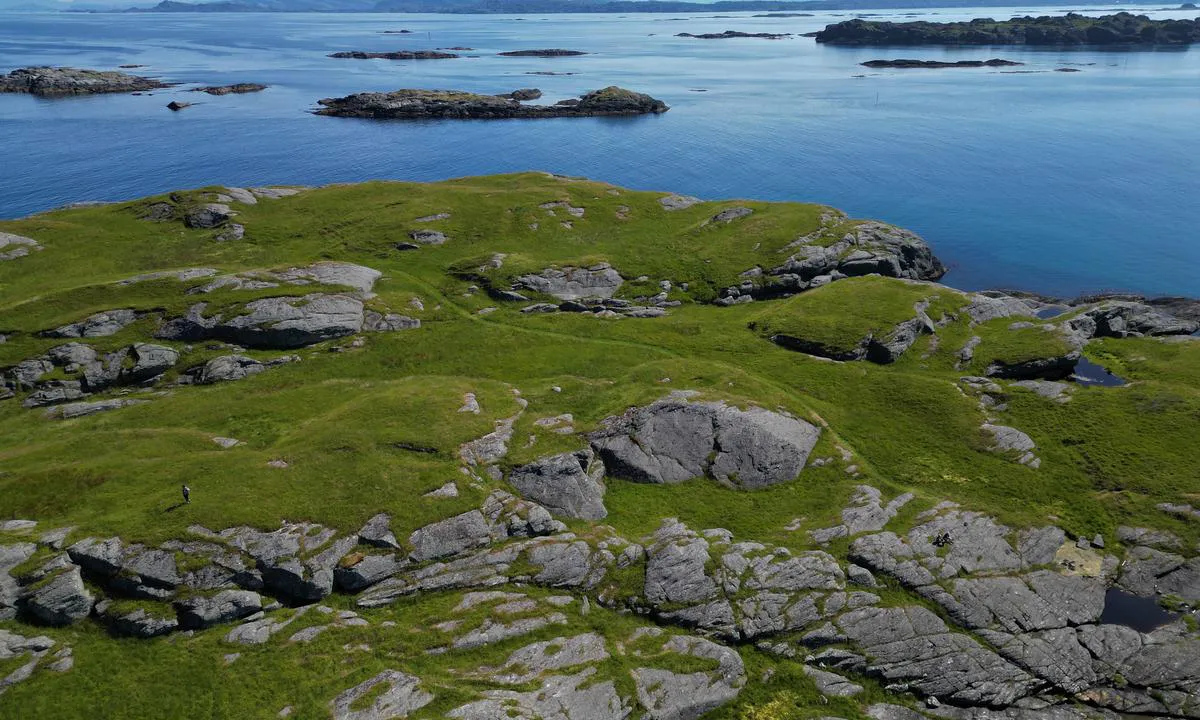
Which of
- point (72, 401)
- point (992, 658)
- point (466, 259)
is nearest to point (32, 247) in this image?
point (72, 401)

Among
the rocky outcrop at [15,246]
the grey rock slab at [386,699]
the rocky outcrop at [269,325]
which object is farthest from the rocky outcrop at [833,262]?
the rocky outcrop at [15,246]

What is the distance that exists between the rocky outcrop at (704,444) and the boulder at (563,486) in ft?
8.44

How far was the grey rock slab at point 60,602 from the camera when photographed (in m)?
28.2

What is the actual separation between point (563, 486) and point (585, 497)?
54.8 inches

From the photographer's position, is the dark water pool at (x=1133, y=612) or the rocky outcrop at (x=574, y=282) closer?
the dark water pool at (x=1133, y=612)

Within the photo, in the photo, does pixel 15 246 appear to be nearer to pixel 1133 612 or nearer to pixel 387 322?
pixel 387 322

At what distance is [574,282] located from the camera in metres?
65.6

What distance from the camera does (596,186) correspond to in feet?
289

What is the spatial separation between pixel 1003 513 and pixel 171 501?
144 feet

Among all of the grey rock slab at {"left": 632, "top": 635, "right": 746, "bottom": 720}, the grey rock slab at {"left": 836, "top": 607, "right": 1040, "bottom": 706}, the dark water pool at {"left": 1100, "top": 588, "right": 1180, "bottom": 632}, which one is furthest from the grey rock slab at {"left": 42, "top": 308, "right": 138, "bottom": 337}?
the dark water pool at {"left": 1100, "top": 588, "right": 1180, "bottom": 632}

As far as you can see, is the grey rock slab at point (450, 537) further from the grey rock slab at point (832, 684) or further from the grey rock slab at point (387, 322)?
the grey rock slab at point (387, 322)

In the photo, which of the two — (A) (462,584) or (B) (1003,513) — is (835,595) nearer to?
(B) (1003,513)

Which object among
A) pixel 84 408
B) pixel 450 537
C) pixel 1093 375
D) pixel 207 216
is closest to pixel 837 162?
pixel 1093 375

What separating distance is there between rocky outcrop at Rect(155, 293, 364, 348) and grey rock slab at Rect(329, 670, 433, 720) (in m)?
35.1
